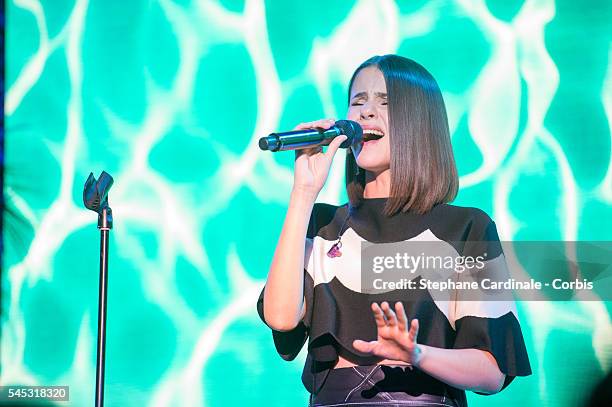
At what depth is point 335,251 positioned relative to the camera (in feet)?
5.63

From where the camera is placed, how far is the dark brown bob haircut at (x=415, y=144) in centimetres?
171

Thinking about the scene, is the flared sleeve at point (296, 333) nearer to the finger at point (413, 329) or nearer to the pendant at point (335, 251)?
the pendant at point (335, 251)

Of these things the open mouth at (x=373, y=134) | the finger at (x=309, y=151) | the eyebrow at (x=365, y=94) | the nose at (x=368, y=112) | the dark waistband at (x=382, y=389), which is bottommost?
the dark waistband at (x=382, y=389)

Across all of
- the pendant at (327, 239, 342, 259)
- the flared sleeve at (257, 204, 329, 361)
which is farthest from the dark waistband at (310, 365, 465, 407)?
the pendant at (327, 239, 342, 259)

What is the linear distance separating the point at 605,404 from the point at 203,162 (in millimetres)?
1679

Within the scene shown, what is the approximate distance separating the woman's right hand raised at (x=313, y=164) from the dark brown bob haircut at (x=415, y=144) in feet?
0.55

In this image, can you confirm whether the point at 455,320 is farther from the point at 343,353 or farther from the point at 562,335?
the point at 562,335

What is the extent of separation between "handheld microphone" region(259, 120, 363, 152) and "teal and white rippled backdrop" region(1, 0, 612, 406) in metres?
0.85

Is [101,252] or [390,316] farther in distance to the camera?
[101,252]

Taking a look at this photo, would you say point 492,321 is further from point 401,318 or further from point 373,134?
point 373,134

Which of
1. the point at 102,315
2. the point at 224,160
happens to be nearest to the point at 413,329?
the point at 102,315

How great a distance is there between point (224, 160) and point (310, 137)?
3.39 feet

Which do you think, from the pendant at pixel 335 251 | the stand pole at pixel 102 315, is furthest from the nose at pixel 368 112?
the stand pole at pixel 102 315

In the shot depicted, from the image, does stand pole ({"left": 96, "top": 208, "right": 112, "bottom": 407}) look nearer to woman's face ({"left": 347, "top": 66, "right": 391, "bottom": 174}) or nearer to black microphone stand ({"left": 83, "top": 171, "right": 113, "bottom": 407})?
black microphone stand ({"left": 83, "top": 171, "right": 113, "bottom": 407})
